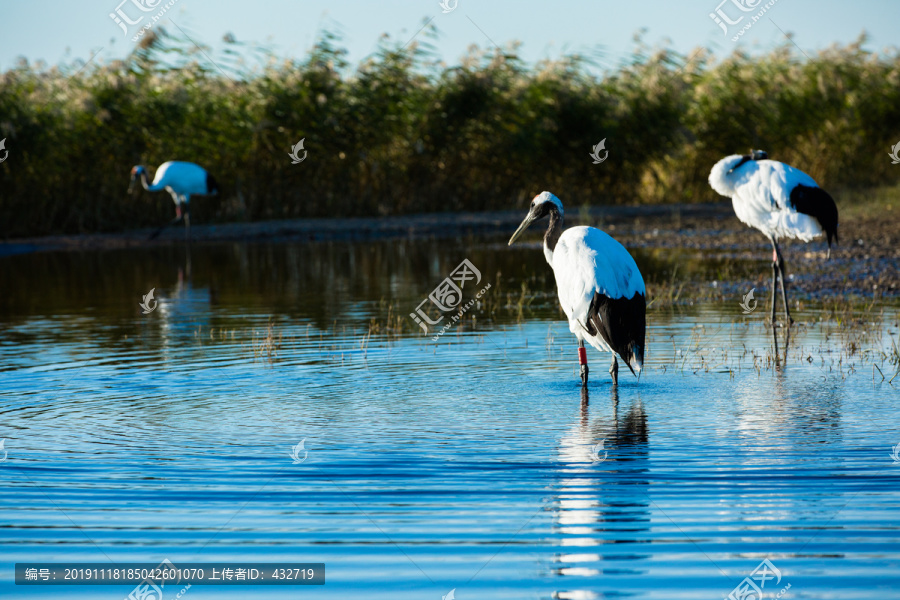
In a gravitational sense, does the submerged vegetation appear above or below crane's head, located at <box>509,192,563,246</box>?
above

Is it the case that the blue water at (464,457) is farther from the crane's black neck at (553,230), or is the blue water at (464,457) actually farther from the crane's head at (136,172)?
the crane's head at (136,172)

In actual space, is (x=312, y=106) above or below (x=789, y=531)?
above

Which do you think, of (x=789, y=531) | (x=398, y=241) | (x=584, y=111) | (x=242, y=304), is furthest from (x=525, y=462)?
(x=584, y=111)

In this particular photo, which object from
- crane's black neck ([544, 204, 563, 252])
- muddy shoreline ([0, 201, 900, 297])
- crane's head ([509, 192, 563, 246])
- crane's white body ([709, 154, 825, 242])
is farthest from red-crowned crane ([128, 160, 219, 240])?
crane's black neck ([544, 204, 563, 252])

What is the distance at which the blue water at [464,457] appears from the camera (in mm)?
4273

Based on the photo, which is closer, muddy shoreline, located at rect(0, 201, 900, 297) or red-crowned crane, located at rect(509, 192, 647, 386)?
red-crowned crane, located at rect(509, 192, 647, 386)

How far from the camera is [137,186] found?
2406cm

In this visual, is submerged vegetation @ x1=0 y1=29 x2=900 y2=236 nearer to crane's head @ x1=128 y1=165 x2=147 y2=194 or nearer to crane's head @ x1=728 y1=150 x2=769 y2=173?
crane's head @ x1=128 y1=165 x2=147 y2=194

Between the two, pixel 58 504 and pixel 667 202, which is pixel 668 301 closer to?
pixel 58 504

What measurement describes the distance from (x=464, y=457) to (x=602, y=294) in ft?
6.65

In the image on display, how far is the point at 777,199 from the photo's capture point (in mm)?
11047

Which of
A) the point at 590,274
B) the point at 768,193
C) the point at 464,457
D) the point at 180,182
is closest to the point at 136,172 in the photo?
the point at 180,182

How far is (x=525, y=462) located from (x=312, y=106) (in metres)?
20.5

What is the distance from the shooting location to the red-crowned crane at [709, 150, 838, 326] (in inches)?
431
